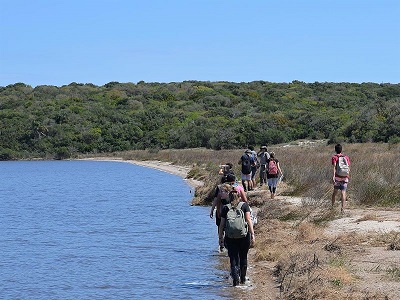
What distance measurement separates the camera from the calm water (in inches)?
498

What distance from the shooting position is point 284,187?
24.0 m

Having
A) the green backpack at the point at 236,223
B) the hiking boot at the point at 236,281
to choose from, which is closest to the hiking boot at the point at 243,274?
the hiking boot at the point at 236,281

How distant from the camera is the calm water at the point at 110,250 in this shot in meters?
12.6

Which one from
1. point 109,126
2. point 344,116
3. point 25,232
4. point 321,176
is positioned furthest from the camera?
point 109,126

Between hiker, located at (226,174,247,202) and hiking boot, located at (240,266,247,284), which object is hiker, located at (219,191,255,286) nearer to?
hiking boot, located at (240,266,247,284)

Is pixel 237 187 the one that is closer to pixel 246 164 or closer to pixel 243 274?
pixel 243 274

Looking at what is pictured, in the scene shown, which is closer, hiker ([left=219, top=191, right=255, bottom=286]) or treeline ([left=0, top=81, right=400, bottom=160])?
hiker ([left=219, top=191, right=255, bottom=286])

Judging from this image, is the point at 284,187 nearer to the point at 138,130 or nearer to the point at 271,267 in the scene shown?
the point at 271,267

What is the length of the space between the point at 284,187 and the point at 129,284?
38.7 ft

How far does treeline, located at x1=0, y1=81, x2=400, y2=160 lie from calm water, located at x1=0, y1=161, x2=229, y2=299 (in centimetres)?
2886

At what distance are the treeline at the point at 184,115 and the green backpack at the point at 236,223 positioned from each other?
137ft

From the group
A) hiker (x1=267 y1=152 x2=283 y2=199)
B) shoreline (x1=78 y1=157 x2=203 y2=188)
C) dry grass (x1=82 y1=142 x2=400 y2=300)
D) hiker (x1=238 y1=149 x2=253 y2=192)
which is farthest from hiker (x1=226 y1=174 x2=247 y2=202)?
shoreline (x1=78 y1=157 x2=203 y2=188)

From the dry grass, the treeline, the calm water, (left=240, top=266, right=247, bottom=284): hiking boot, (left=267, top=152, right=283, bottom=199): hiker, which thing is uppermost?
the treeline

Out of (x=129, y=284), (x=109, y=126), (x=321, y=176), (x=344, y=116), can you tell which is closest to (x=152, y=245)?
(x=129, y=284)
